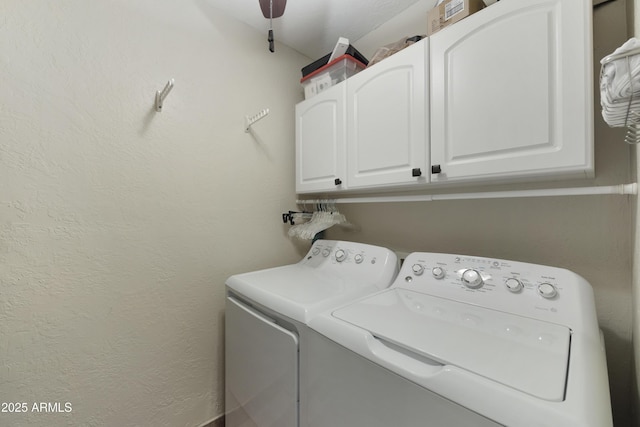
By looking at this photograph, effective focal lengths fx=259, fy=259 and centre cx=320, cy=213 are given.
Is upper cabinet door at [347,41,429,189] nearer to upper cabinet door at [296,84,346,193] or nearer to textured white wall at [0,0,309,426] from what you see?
upper cabinet door at [296,84,346,193]

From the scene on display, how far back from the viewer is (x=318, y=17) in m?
1.61

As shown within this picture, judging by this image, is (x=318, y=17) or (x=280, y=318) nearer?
(x=280, y=318)

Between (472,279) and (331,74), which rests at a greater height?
(331,74)

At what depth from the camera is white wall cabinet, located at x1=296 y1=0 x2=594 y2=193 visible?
817 mm

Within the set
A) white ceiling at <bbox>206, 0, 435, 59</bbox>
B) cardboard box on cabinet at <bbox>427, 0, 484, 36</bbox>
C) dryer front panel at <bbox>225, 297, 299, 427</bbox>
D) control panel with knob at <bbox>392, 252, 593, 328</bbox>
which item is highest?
white ceiling at <bbox>206, 0, 435, 59</bbox>

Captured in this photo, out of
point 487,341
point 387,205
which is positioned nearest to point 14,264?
point 487,341

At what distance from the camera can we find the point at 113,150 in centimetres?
121

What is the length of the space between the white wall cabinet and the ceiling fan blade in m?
0.56

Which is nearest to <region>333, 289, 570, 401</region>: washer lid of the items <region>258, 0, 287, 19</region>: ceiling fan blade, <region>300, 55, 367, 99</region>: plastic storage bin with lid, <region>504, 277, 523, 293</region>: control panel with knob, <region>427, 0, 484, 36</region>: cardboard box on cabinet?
<region>504, 277, 523, 293</region>: control panel with knob

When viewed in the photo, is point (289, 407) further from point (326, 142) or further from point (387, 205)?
point (326, 142)

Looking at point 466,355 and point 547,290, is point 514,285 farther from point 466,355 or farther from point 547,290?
point 466,355

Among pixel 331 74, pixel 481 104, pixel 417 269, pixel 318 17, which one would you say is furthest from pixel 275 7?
pixel 417 269

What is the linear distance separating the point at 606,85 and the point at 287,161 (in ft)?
5.19

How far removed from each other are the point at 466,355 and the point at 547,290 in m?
0.48
